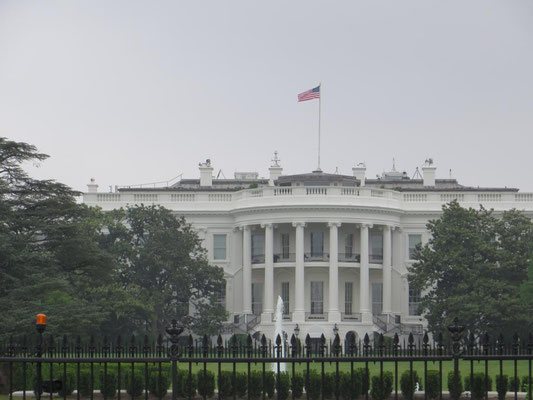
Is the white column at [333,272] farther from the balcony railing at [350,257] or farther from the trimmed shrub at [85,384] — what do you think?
the trimmed shrub at [85,384]

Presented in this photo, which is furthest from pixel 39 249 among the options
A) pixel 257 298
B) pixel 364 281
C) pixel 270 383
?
pixel 257 298

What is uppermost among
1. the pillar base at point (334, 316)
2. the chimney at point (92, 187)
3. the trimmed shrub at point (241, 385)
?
the chimney at point (92, 187)

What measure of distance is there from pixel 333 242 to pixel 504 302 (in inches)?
591

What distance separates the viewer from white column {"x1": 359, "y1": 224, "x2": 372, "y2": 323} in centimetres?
8169

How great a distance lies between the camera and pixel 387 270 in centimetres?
8425

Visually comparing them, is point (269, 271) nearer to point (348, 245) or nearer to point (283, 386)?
point (348, 245)

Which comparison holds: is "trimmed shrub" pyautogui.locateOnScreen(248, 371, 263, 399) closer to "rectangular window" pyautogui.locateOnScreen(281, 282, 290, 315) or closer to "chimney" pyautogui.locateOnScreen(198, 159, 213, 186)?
"rectangular window" pyautogui.locateOnScreen(281, 282, 290, 315)

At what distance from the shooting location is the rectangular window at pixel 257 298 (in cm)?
8681

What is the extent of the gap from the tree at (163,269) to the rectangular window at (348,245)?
387 inches

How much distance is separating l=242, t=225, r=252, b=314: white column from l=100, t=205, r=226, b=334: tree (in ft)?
14.1

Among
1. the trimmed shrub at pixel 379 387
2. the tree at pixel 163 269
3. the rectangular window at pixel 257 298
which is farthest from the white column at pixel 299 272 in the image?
the trimmed shrub at pixel 379 387

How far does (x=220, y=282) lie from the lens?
261 feet

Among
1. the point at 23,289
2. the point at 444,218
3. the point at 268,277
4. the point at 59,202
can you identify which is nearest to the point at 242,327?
the point at 268,277

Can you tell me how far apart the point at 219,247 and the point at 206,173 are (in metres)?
8.61
